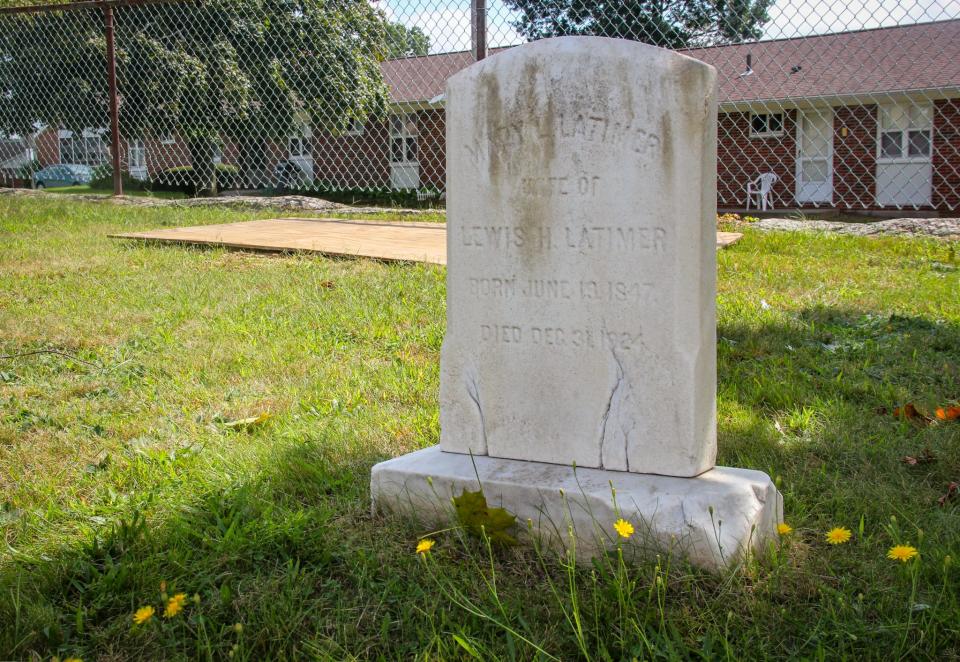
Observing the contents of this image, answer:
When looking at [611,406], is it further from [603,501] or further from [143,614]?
[143,614]

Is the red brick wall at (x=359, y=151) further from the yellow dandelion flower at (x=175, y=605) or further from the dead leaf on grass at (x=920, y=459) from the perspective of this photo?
the yellow dandelion flower at (x=175, y=605)

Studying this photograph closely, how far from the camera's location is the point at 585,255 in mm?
2549

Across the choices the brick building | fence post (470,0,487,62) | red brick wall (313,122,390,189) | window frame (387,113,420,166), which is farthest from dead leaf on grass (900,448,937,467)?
red brick wall (313,122,390,189)

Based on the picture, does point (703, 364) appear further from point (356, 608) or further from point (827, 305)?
point (827, 305)

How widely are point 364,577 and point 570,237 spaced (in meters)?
1.10

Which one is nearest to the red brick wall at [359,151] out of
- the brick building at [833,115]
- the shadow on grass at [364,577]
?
the brick building at [833,115]

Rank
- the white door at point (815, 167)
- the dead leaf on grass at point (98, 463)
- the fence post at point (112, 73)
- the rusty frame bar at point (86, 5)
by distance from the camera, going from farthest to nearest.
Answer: the white door at point (815, 167)
the rusty frame bar at point (86, 5)
the fence post at point (112, 73)
the dead leaf on grass at point (98, 463)

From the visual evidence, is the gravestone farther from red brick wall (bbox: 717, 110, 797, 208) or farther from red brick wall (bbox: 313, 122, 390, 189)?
red brick wall (bbox: 717, 110, 797, 208)

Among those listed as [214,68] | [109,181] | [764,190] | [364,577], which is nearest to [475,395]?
[364,577]

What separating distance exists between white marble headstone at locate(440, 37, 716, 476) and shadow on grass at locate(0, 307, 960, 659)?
44 cm

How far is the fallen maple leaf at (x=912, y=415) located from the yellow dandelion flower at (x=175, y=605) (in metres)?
2.66

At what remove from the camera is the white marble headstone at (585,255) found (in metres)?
2.43

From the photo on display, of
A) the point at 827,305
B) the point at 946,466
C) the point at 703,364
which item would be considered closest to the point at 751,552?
the point at 703,364

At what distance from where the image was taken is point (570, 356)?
2.63 m
